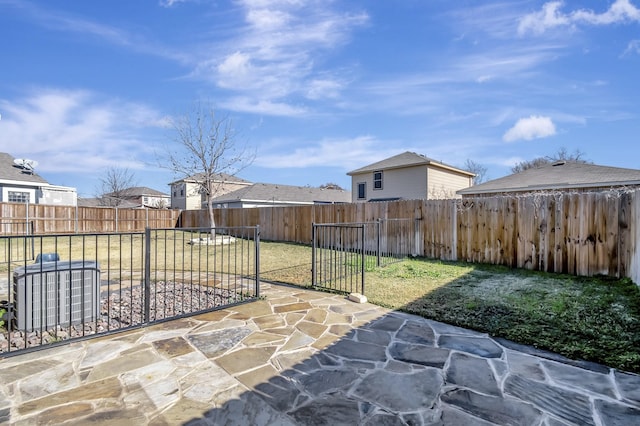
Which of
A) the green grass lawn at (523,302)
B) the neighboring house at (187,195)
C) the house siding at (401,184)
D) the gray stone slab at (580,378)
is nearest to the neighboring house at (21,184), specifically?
the neighboring house at (187,195)

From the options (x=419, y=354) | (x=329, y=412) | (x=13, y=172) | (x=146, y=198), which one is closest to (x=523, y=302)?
(x=419, y=354)

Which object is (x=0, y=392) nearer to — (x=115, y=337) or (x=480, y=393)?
(x=115, y=337)

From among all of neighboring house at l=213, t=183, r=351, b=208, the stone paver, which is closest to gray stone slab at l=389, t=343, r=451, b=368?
the stone paver

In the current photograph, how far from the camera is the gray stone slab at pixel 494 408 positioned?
181 cm

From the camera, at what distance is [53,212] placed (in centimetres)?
1606

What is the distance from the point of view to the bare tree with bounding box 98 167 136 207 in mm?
27719

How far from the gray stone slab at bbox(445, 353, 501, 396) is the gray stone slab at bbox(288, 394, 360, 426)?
831mm

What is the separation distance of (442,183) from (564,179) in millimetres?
6132

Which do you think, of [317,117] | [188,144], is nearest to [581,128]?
[317,117]

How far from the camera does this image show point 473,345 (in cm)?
288

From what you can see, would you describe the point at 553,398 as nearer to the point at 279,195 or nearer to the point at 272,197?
the point at 272,197

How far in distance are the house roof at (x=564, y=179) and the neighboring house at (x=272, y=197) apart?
49.8 feet

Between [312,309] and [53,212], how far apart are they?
18631 millimetres

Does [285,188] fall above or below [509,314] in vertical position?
above
